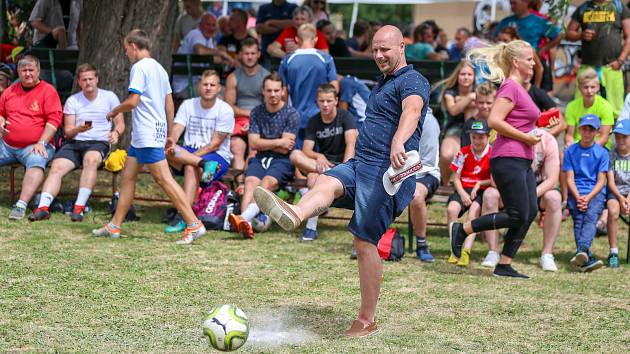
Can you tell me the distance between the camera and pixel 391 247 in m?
8.55

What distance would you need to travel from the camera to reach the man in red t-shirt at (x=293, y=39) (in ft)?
40.3

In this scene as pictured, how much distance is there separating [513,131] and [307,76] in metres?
3.46

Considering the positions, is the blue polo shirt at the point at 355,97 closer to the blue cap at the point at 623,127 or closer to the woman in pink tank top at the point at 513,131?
the blue cap at the point at 623,127

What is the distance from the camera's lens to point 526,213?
7867 mm

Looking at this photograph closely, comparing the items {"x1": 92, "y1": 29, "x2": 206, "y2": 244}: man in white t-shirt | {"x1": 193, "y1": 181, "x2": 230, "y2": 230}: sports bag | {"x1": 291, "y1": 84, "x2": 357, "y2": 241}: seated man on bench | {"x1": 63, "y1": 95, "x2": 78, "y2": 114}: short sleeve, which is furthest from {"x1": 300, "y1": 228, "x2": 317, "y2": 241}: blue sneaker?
{"x1": 63, "y1": 95, "x2": 78, "y2": 114}: short sleeve

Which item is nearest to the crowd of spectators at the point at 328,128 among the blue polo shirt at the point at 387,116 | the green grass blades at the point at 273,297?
the green grass blades at the point at 273,297

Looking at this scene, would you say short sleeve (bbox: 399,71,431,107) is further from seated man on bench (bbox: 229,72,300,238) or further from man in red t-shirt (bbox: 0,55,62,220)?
man in red t-shirt (bbox: 0,55,62,220)

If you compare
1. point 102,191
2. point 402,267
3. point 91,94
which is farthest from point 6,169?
point 402,267

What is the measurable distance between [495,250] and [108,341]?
13.9ft

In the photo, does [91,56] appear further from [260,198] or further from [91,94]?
[260,198]

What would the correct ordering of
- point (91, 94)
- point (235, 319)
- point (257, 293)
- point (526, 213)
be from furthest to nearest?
point (91, 94)
point (526, 213)
point (257, 293)
point (235, 319)

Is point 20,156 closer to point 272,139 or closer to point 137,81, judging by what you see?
point 137,81

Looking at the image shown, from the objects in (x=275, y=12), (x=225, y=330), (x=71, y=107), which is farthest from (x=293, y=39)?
(x=225, y=330)

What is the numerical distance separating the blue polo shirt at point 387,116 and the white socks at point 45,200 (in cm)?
482
